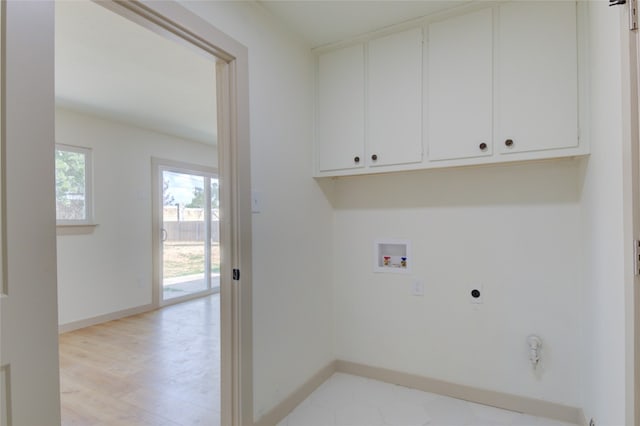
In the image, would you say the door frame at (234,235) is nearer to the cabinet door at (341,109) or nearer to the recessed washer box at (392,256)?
the cabinet door at (341,109)

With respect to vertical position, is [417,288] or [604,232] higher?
[604,232]

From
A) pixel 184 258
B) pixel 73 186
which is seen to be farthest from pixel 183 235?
pixel 73 186

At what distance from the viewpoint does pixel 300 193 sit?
7.20ft

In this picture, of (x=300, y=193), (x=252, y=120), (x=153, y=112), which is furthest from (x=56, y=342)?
(x=153, y=112)

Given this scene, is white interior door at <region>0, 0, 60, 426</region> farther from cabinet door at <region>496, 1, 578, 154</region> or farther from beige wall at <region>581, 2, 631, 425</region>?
cabinet door at <region>496, 1, 578, 154</region>

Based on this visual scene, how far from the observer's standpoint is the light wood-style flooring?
2070 millimetres

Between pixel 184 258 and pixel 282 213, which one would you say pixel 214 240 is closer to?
pixel 184 258

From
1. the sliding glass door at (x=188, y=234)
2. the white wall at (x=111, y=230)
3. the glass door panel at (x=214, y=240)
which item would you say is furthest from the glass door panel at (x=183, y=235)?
the white wall at (x=111, y=230)

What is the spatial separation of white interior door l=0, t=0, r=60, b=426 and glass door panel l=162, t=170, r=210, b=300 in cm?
397

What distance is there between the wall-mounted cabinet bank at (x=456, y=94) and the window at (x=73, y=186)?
314 cm

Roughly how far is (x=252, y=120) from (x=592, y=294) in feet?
6.42

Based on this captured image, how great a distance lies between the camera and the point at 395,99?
6.92 ft

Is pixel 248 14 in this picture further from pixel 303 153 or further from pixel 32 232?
pixel 32 232

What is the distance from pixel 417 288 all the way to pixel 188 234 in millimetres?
3999
